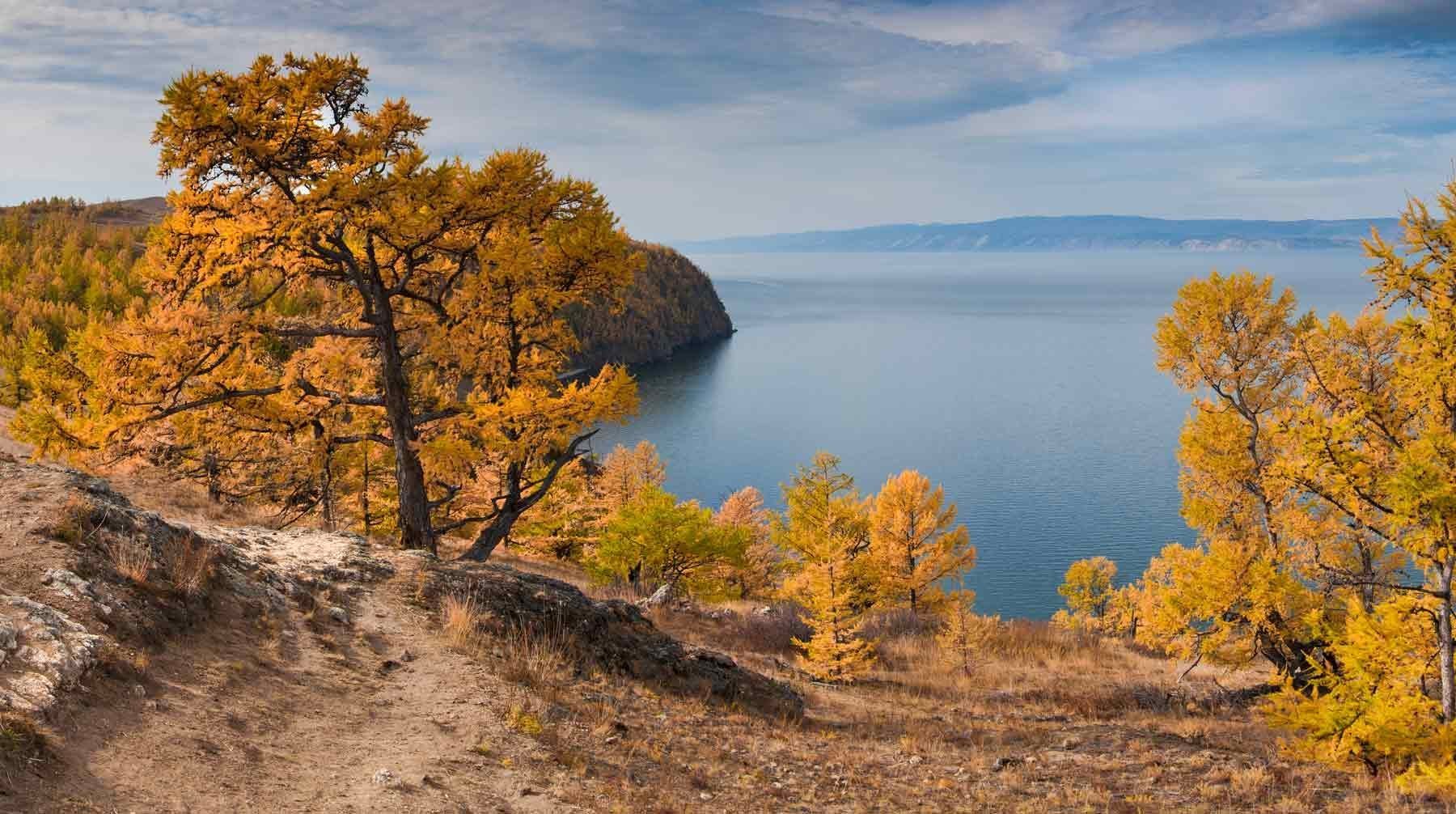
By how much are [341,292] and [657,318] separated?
5787 inches

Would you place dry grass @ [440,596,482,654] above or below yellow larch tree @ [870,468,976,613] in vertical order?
above

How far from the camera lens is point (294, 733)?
291 inches

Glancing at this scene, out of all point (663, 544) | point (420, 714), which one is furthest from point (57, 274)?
→ point (420, 714)

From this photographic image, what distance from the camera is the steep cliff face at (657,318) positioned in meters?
142

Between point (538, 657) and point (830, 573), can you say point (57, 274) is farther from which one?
point (538, 657)

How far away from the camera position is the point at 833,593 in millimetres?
21641

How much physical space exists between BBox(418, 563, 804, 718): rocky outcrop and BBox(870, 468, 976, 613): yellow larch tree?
21582mm

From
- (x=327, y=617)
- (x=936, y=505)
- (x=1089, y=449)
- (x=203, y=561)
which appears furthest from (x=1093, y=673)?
(x=1089, y=449)

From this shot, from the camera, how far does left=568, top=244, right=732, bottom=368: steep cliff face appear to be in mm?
142375

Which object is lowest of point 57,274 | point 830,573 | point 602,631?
point 830,573

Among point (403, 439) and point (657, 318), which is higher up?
point (657, 318)

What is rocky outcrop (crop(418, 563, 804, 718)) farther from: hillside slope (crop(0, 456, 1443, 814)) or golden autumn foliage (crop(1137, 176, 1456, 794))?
golden autumn foliage (crop(1137, 176, 1456, 794))

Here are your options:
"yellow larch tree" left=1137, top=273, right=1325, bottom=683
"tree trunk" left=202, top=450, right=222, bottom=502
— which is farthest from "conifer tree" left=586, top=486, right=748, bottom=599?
"yellow larch tree" left=1137, top=273, right=1325, bottom=683

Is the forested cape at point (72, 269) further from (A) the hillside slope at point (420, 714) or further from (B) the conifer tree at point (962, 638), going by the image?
(B) the conifer tree at point (962, 638)
